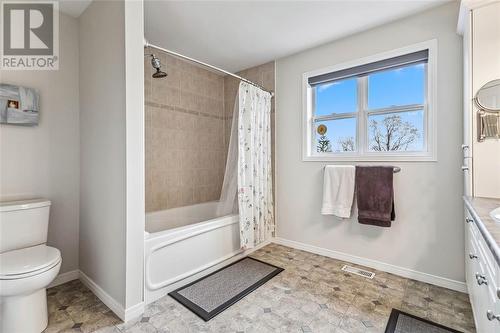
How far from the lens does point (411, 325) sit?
1618mm

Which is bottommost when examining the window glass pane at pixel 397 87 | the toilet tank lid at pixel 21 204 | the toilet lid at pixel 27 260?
the toilet lid at pixel 27 260

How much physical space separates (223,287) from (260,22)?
2.47m

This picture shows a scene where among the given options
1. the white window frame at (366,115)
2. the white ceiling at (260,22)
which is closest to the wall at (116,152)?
the white ceiling at (260,22)

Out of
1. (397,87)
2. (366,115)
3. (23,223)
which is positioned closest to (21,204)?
(23,223)

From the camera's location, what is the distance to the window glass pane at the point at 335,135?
105 inches

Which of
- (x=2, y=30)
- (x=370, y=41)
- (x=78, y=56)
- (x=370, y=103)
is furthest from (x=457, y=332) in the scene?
(x=2, y=30)

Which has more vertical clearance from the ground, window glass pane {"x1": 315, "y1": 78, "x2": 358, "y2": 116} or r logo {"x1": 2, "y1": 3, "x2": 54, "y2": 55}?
r logo {"x1": 2, "y1": 3, "x2": 54, "y2": 55}

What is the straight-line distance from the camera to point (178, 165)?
3141mm

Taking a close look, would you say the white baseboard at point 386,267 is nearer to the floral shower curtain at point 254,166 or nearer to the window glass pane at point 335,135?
the floral shower curtain at point 254,166

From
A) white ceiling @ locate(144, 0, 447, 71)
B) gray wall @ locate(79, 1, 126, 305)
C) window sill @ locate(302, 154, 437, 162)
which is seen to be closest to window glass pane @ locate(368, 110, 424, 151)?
window sill @ locate(302, 154, 437, 162)

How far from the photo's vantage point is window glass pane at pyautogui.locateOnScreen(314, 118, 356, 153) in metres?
2.68

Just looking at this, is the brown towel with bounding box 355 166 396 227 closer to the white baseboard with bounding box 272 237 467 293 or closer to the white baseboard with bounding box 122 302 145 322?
the white baseboard with bounding box 272 237 467 293

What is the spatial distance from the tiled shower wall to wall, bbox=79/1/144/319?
2.66ft

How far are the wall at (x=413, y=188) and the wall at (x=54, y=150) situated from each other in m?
2.35
